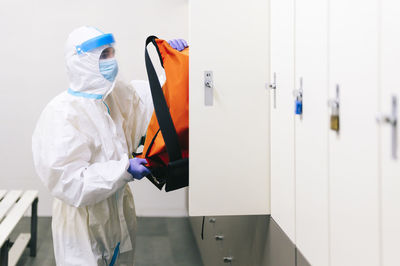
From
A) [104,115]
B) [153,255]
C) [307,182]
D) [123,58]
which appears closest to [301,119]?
[307,182]

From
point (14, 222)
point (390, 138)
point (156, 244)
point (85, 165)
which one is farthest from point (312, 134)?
point (156, 244)

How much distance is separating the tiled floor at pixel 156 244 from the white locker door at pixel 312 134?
1630 millimetres

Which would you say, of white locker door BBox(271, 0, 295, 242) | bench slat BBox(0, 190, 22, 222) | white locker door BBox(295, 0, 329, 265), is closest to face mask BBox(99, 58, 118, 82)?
white locker door BBox(271, 0, 295, 242)

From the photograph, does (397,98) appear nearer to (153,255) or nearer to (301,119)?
(301,119)

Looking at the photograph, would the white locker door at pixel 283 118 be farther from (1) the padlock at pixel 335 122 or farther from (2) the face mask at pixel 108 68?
(2) the face mask at pixel 108 68

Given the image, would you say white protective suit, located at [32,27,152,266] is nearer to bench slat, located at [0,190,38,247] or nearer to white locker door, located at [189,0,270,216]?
white locker door, located at [189,0,270,216]

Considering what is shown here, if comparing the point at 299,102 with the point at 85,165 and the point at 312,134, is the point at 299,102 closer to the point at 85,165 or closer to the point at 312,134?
the point at 312,134

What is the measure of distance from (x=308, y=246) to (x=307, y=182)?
199mm

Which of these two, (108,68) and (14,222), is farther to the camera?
(14,222)

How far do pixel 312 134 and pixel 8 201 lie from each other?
7.58 ft

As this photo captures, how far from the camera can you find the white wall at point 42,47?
337 cm

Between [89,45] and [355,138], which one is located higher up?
[89,45]

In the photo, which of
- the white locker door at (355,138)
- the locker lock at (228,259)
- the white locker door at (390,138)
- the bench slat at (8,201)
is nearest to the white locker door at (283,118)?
the white locker door at (355,138)

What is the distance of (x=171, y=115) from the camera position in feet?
5.36
